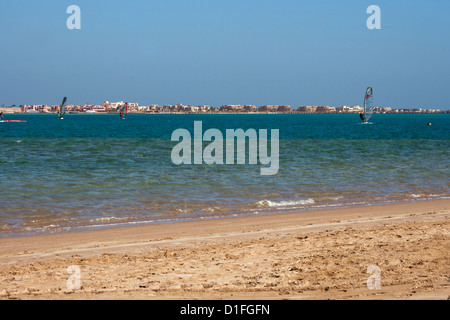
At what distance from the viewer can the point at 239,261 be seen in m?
7.94

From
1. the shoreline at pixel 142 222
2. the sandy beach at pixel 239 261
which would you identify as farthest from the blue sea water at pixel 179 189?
the sandy beach at pixel 239 261

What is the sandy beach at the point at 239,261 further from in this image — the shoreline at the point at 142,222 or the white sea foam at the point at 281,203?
the white sea foam at the point at 281,203

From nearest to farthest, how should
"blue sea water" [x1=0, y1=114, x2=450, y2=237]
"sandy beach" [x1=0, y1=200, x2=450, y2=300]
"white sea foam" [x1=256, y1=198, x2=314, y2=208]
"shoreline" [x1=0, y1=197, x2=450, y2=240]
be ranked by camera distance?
"sandy beach" [x1=0, y1=200, x2=450, y2=300] < "shoreline" [x1=0, y1=197, x2=450, y2=240] < "blue sea water" [x1=0, y1=114, x2=450, y2=237] < "white sea foam" [x1=256, y1=198, x2=314, y2=208]

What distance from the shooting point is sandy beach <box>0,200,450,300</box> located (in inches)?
252

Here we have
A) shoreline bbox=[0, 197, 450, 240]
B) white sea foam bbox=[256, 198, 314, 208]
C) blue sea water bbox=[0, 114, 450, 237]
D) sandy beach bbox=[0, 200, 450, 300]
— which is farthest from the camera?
white sea foam bbox=[256, 198, 314, 208]

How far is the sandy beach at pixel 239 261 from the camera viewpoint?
641 cm

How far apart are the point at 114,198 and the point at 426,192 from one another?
9.83 meters

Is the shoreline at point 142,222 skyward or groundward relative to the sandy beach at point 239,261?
groundward

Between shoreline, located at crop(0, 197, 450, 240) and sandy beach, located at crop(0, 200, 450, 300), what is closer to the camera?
sandy beach, located at crop(0, 200, 450, 300)

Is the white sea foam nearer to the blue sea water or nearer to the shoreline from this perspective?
the blue sea water

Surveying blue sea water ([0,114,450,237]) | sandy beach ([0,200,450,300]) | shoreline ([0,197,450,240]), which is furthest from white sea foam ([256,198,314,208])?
sandy beach ([0,200,450,300])

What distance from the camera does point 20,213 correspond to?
42.7 ft

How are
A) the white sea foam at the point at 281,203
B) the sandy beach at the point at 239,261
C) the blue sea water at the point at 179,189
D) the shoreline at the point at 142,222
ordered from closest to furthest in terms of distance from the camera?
the sandy beach at the point at 239,261, the shoreline at the point at 142,222, the blue sea water at the point at 179,189, the white sea foam at the point at 281,203

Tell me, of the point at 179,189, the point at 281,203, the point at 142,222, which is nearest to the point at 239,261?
the point at 142,222
